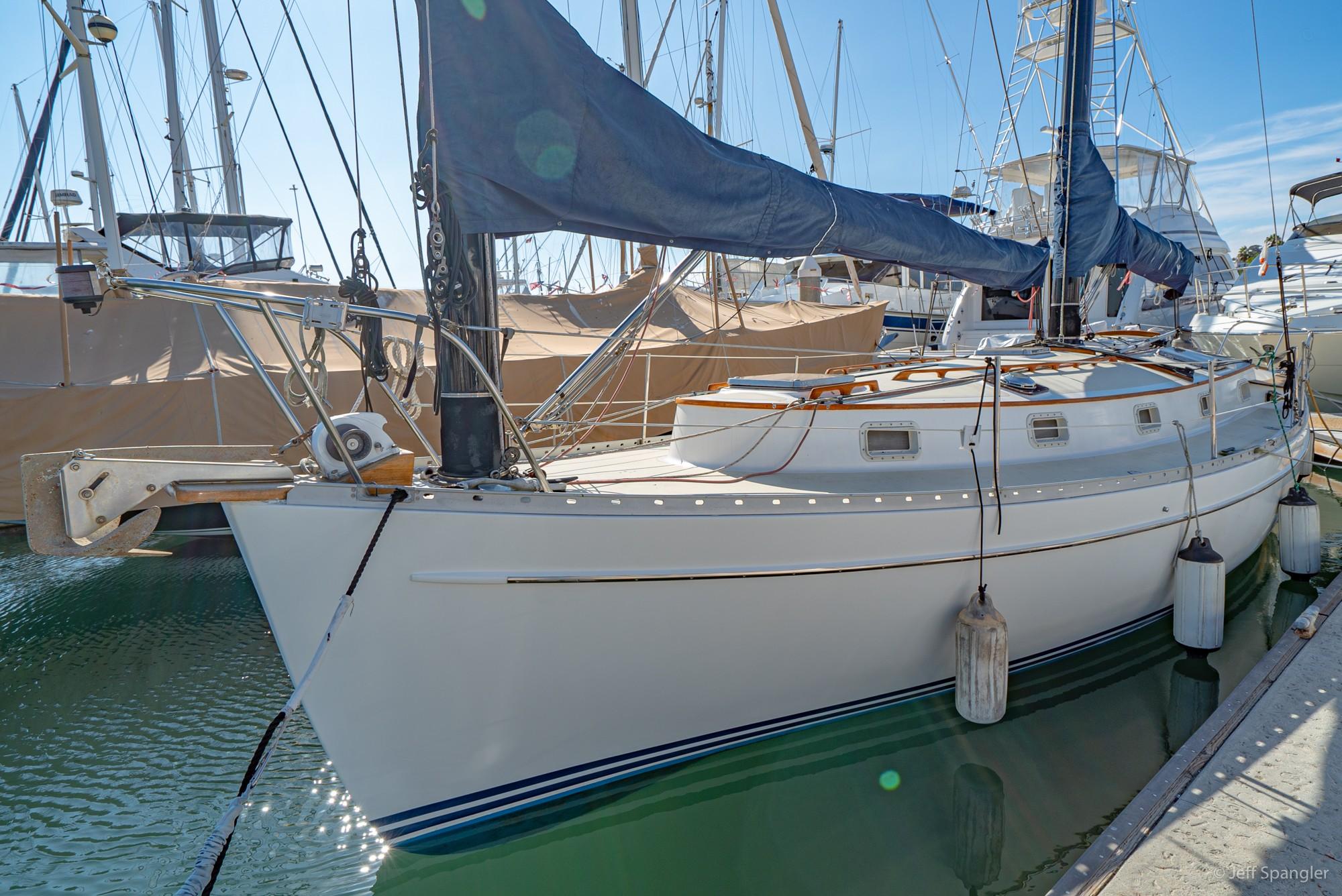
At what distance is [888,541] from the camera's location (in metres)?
3.45

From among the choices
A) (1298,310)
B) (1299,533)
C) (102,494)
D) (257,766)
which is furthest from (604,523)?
(1298,310)

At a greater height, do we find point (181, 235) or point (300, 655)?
point (181, 235)

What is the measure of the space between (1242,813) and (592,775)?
259cm

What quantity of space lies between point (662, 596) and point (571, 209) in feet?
5.38

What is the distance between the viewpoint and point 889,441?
419cm

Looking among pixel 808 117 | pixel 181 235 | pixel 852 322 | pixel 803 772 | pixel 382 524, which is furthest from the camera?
pixel 852 322

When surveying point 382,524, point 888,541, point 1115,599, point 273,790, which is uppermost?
point 382,524

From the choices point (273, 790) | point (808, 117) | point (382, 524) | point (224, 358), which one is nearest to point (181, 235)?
point (224, 358)

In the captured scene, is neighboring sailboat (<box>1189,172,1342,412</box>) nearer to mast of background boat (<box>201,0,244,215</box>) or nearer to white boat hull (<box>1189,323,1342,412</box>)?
white boat hull (<box>1189,323,1342,412</box>)

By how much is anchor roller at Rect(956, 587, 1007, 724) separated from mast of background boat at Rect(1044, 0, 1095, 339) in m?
3.48

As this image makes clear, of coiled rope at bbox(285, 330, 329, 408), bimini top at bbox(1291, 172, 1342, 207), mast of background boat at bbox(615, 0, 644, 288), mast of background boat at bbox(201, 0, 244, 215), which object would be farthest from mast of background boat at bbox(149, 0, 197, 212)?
bimini top at bbox(1291, 172, 1342, 207)

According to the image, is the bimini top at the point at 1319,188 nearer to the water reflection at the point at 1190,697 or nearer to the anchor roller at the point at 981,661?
the water reflection at the point at 1190,697

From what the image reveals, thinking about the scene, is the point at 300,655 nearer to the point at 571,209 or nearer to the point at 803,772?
the point at 571,209

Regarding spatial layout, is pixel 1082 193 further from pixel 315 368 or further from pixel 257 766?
pixel 257 766
